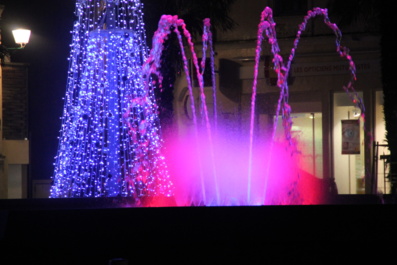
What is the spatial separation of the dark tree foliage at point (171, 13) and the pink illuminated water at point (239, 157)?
0.26 metres

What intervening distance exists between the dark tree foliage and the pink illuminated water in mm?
265

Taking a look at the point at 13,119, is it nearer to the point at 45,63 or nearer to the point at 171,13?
the point at 45,63

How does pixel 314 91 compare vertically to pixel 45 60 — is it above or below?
below

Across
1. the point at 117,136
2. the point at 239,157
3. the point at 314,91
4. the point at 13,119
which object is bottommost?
→ the point at 239,157

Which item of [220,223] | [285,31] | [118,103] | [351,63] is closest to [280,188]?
[118,103]

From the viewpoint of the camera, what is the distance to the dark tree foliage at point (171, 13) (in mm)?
19547

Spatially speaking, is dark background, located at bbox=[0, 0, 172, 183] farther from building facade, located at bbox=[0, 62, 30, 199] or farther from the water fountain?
the water fountain

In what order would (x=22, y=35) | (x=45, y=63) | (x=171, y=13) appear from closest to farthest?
(x=22, y=35) → (x=171, y=13) → (x=45, y=63)

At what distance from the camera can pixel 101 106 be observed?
51.5 feet

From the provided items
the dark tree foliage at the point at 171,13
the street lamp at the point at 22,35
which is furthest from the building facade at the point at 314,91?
the street lamp at the point at 22,35

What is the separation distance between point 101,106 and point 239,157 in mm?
6009

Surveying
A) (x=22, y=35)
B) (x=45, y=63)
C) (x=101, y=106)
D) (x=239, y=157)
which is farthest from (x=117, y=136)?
(x=45, y=63)

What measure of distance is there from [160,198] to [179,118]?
39.5 ft

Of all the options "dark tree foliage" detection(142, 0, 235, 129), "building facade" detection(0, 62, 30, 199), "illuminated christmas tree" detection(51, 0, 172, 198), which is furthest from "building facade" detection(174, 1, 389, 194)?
"illuminated christmas tree" detection(51, 0, 172, 198)
